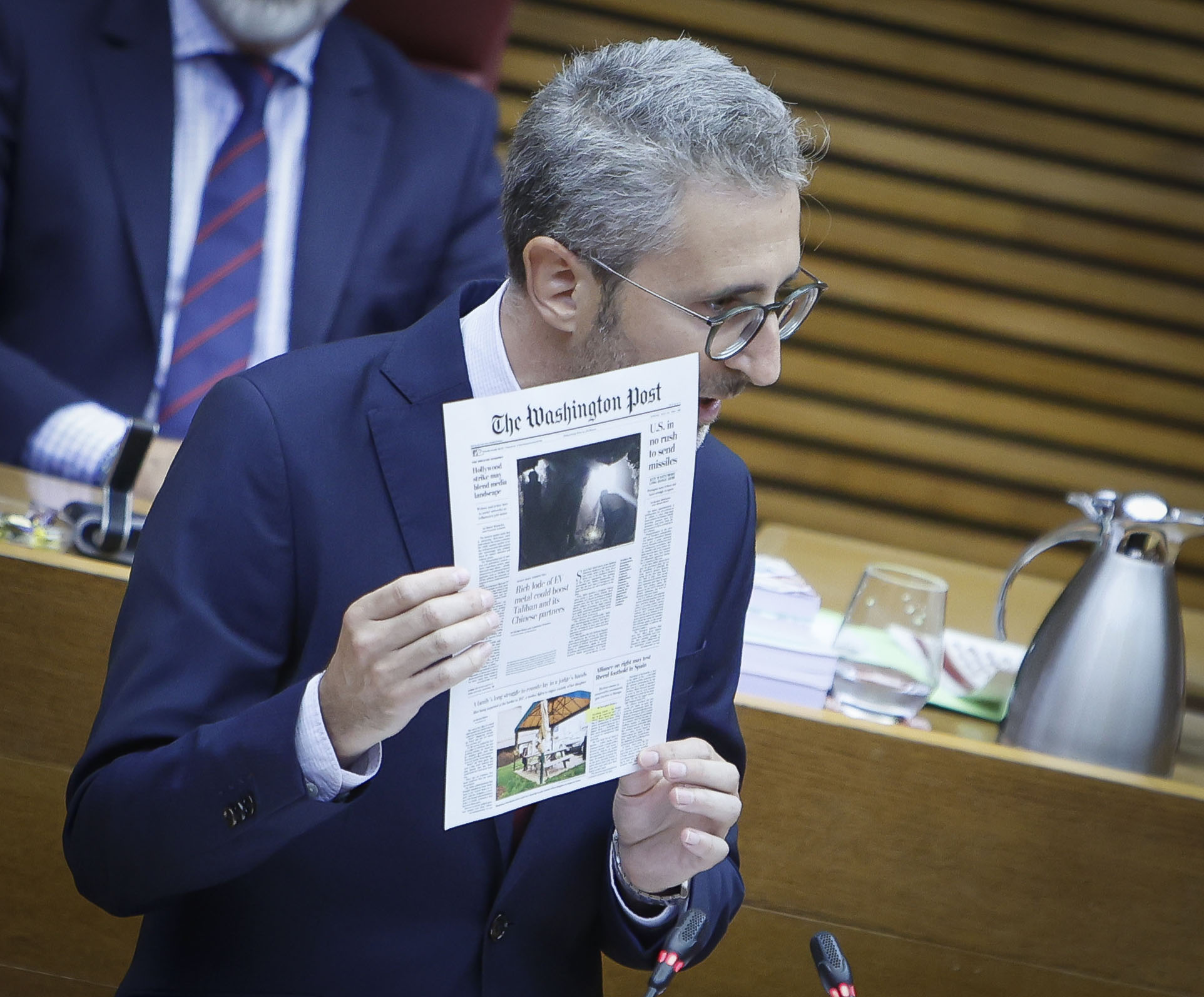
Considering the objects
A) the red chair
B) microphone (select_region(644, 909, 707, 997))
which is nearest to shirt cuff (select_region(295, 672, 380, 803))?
microphone (select_region(644, 909, 707, 997))

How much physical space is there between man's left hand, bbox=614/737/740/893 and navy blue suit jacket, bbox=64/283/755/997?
0.22ft

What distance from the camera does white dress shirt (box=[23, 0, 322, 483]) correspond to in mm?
2219

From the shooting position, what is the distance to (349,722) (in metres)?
0.94

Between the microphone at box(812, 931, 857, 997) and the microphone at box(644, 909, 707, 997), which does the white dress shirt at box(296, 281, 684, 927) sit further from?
the microphone at box(812, 931, 857, 997)

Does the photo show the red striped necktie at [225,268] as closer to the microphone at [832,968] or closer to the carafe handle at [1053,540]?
the carafe handle at [1053,540]

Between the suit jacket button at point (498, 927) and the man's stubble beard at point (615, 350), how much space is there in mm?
454

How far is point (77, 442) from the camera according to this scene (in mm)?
2014

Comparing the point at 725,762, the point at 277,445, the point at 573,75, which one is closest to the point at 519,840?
the point at 725,762

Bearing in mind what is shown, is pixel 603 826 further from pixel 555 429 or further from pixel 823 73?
pixel 823 73

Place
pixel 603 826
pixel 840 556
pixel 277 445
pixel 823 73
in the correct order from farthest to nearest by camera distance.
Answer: pixel 823 73 → pixel 840 556 → pixel 603 826 → pixel 277 445

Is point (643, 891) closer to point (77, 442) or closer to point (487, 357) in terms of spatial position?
point (487, 357)

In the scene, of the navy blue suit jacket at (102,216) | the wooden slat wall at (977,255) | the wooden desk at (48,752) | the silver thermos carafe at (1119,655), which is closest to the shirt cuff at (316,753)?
the wooden desk at (48,752)

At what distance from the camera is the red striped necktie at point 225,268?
2.19m

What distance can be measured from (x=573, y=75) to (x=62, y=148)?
1.33m
